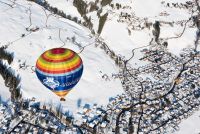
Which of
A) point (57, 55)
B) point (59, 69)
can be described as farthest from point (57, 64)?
point (57, 55)

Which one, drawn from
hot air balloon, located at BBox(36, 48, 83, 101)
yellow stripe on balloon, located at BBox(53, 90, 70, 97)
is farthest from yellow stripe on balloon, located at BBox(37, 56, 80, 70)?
yellow stripe on balloon, located at BBox(53, 90, 70, 97)

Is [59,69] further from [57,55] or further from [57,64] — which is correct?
[57,55]

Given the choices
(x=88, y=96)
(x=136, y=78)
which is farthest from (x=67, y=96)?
(x=136, y=78)

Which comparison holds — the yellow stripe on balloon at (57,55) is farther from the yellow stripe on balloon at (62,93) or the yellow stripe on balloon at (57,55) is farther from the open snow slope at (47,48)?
the open snow slope at (47,48)

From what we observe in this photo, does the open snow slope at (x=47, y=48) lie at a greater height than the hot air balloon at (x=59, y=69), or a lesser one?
lesser

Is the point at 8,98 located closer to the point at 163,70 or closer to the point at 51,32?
the point at 51,32

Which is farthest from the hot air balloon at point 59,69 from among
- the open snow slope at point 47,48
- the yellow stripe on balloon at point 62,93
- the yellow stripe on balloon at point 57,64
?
the open snow slope at point 47,48
